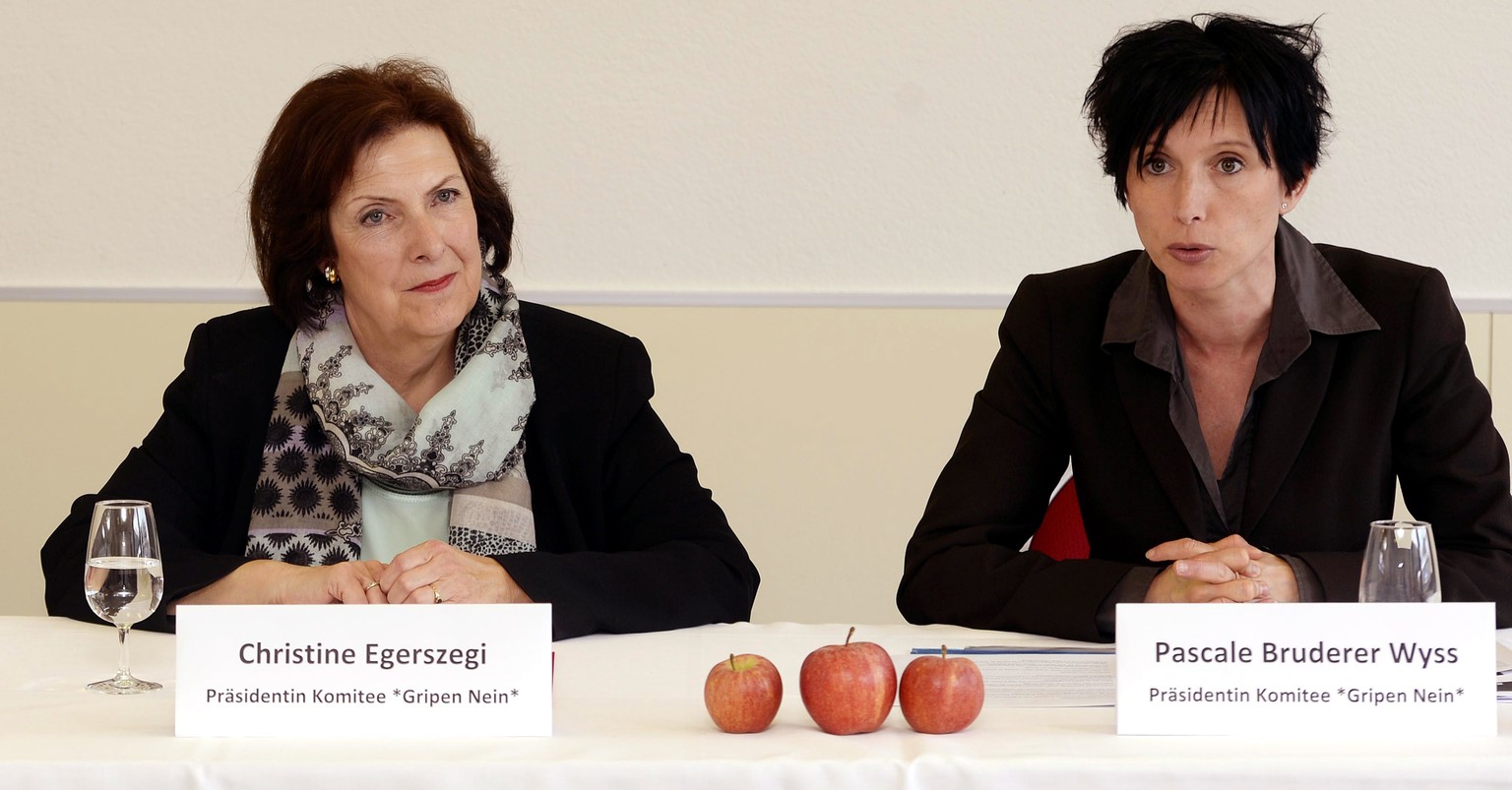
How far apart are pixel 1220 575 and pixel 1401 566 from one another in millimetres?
255

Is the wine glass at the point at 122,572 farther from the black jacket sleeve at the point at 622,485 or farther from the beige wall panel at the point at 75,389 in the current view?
the beige wall panel at the point at 75,389

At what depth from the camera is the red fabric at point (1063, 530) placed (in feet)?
6.76

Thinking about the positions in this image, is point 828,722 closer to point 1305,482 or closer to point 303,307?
point 1305,482

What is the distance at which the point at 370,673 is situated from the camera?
1.16 m

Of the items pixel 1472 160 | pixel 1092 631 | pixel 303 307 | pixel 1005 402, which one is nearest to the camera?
pixel 1092 631

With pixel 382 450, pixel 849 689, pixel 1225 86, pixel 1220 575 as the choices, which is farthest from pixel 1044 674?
pixel 382 450

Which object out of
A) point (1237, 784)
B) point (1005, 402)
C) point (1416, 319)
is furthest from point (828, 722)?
point (1416, 319)

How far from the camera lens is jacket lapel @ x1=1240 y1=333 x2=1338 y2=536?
1830mm

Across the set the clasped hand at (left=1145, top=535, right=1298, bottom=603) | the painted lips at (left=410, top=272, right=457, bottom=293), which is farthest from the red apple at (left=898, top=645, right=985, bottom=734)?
the painted lips at (left=410, top=272, right=457, bottom=293)

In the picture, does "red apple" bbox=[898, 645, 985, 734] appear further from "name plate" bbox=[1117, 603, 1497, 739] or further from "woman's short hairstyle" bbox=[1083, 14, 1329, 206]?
"woman's short hairstyle" bbox=[1083, 14, 1329, 206]

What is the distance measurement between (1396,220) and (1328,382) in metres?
1.54

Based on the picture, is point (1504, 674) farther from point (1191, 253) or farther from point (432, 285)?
point (432, 285)

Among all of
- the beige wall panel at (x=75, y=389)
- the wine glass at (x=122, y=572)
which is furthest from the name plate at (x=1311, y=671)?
the beige wall panel at (x=75, y=389)

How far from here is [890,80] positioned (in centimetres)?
324
